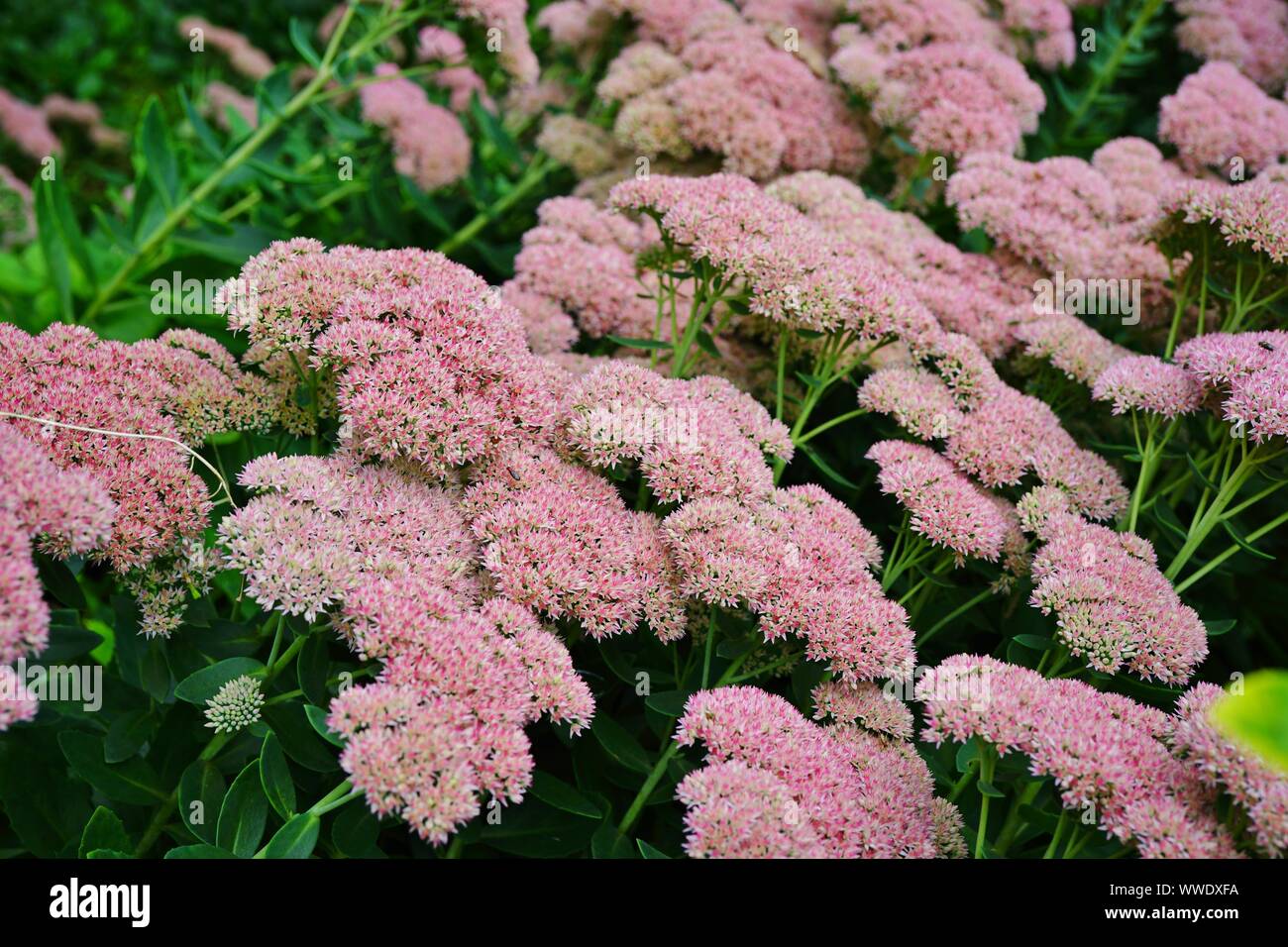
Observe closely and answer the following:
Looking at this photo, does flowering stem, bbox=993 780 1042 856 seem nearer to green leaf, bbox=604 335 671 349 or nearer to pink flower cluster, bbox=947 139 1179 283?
green leaf, bbox=604 335 671 349

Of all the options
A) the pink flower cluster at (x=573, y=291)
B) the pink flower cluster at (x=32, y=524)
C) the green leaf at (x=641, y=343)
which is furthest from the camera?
the pink flower cluster at (x=573, y=291)

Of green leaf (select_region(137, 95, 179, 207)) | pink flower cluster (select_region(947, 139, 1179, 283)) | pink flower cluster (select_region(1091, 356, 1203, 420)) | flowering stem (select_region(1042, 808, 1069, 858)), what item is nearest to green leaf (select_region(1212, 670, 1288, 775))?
flowering stem (select_region(1042, 808, 1069, 858))

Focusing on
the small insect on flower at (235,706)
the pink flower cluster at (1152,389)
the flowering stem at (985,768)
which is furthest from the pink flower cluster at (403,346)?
the pink flower cluster at (1152,389)

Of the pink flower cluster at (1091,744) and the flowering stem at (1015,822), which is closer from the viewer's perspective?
the pink flower cluster at (1091,744)

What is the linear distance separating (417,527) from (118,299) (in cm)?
229

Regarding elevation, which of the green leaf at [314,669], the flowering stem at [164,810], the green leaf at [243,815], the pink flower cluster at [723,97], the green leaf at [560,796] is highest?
the pink flower cluster at [723,97]

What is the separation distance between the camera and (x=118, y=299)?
324 cm

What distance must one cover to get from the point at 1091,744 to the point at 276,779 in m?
1.16

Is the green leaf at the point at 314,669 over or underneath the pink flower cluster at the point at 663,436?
underneath

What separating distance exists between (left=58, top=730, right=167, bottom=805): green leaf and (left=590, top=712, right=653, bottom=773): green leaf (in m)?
0.71

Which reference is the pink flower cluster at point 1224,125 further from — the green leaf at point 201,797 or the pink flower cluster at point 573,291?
the green leaf at point 201,797

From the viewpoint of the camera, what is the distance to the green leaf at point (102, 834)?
1425mm

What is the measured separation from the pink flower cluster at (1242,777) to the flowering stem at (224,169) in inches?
108

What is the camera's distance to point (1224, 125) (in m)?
2.94
